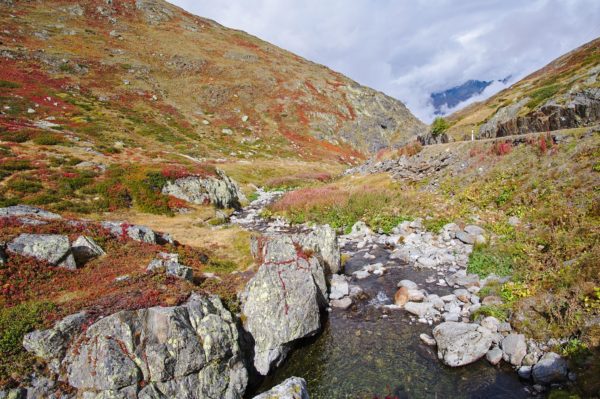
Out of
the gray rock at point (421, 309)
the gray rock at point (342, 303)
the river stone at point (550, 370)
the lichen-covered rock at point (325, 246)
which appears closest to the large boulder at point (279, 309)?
the gray rock at point (342, 303)

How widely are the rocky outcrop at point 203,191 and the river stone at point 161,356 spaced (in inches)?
991

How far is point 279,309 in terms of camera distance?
12148 millimetres

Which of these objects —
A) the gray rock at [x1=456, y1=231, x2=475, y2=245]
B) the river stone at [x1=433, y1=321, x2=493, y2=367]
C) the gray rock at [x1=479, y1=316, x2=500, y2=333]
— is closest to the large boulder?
the river stone at [x1=433, y1=321, x2=493, y2=367]

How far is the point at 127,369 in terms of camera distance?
27.5 ft

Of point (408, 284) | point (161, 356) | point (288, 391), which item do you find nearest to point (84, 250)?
point (161, 356)

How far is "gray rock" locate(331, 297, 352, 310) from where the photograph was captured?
1456 cm

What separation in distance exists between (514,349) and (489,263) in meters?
6.20

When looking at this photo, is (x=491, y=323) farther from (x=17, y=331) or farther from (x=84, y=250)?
(x=84, y=250)

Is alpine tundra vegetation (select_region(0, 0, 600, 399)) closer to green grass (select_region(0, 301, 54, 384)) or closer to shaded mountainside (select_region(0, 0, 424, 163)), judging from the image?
green grass (select_region(0, 301, 54, 384))

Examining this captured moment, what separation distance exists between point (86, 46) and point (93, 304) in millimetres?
112088

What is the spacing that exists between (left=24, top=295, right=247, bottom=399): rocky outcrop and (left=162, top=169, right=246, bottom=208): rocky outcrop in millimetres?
25409

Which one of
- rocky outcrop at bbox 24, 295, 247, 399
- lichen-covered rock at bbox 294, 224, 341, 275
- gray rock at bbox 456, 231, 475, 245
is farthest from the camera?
gray rock at bbox 456, 231, 475, 245

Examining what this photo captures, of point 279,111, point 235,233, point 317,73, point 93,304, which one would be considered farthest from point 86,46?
point 93,304

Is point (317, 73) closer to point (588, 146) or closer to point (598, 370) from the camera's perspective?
point (588, 146)
